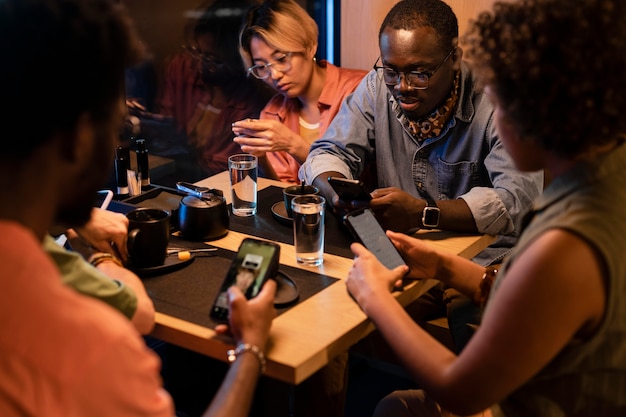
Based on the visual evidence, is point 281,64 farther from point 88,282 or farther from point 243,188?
point 88,282

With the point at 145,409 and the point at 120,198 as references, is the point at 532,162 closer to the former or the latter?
the point at 145,409

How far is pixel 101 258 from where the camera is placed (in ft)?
5.16

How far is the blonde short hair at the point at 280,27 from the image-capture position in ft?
8.63

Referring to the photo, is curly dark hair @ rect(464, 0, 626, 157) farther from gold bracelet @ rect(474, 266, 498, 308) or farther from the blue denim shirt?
the blue denim shirt

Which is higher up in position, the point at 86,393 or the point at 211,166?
the point at 86,393

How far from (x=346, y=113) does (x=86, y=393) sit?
1681 mm

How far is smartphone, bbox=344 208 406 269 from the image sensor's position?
162 centimetres

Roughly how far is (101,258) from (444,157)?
1043 millimetres

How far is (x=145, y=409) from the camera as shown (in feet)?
2.84

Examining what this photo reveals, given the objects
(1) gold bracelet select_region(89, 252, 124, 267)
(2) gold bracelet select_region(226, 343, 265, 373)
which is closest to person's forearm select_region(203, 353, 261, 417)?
(2) gold bracelet select_region(226, 343, 265, 373)

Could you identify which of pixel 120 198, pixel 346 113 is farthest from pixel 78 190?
pixel 346 113

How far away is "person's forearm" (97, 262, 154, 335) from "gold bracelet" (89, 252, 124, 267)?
0.04 ft

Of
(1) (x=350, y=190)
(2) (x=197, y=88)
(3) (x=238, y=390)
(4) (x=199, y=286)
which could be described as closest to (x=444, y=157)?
(1) (x=350, y=190)

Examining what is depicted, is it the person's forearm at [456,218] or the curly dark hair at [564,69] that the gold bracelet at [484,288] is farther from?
the curly dark hair at [564,69]
